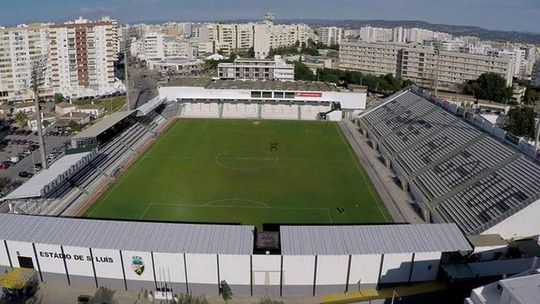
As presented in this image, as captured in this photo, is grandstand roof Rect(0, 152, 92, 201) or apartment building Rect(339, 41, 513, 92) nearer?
grandstand roof Rect(0, 152, 92, 201)

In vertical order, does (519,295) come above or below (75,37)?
below

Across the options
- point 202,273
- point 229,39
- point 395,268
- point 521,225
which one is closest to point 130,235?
point 202,273

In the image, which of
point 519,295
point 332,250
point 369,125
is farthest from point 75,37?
point 519,295

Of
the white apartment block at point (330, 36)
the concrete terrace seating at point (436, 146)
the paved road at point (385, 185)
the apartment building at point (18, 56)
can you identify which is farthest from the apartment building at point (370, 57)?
the apartment building at point (18, 56)

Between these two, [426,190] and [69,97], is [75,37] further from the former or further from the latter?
[426,190]

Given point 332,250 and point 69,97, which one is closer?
point 332,250

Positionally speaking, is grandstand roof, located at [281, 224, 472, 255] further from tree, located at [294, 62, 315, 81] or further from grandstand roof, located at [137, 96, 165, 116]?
tree, located at [294, 62, 315, 81]

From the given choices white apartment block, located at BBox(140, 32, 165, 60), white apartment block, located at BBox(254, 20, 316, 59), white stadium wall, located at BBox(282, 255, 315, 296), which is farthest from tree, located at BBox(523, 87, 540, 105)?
white apartment block, located at BBox(140, 32, 165, 60)
